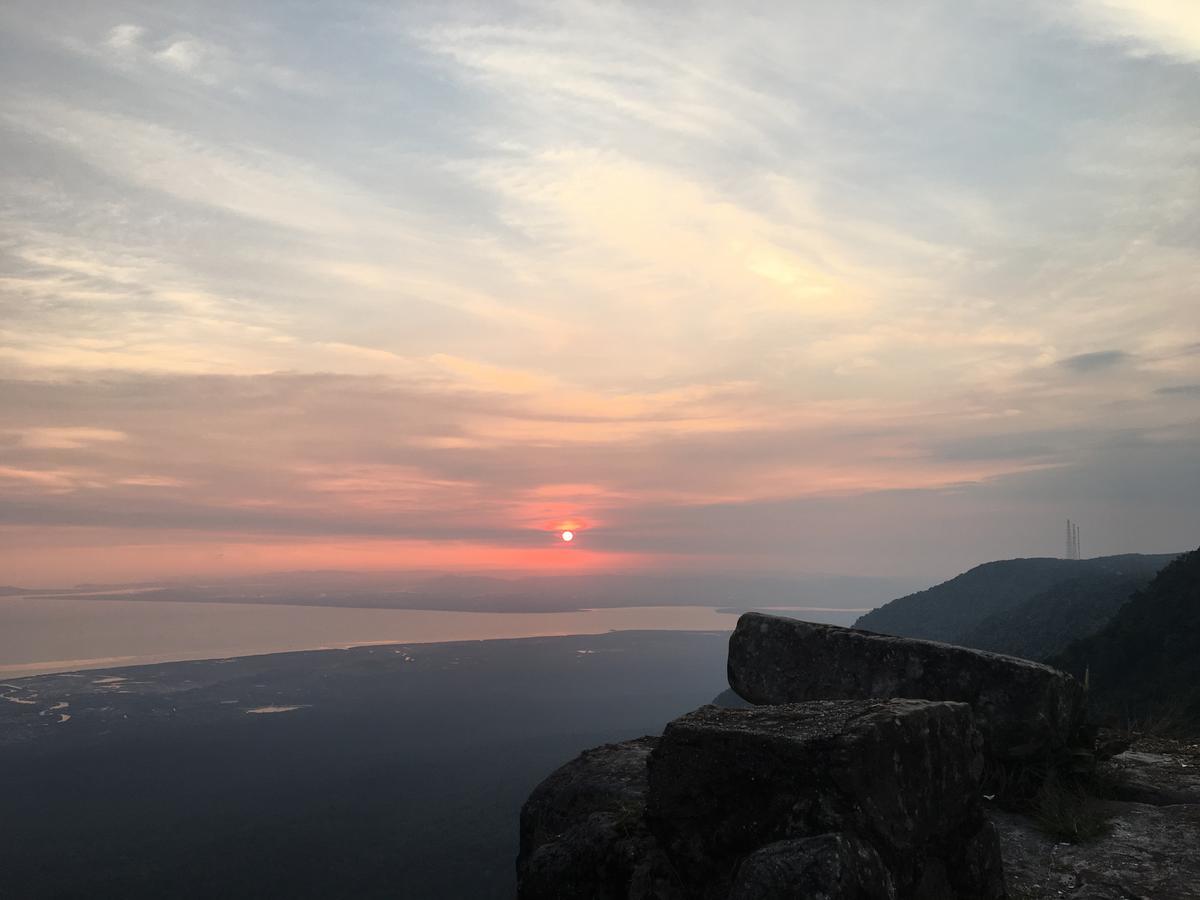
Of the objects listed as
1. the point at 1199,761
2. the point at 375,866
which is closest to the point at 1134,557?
the point at 375,866

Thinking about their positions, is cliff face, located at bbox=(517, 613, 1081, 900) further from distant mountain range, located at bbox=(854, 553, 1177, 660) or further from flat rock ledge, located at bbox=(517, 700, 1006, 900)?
distant mountain range, located at bbox=(854, 553, 1177, 660)

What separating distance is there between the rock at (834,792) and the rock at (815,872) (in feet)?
0.13

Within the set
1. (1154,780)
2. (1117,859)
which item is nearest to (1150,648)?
(1154,780)

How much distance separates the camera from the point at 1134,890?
20.5ft

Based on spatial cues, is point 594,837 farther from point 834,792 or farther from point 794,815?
point 834,792

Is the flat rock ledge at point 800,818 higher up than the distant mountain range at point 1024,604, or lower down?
higher up

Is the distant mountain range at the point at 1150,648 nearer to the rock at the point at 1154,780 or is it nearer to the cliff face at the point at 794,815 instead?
the rock at the point at 1154,780

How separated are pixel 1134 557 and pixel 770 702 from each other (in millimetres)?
182075

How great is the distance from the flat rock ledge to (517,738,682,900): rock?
0.06 feet

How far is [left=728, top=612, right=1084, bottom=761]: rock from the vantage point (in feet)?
26.9

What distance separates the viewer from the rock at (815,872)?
4.93 metres

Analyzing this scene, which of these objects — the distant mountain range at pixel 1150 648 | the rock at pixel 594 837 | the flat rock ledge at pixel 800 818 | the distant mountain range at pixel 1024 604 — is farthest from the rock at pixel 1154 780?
the distant mountain range at pixel 1024 604

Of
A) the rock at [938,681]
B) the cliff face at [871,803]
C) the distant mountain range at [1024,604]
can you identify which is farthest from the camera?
the distant mountain range at [1024,604]

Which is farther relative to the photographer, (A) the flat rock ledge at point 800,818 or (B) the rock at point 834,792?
(B) the rock at point 834,792
